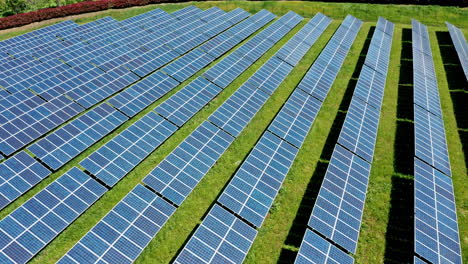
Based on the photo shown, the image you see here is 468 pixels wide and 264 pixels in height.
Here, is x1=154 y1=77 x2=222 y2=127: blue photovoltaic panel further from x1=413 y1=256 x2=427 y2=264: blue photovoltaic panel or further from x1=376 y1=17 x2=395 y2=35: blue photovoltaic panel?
x1=376 y1=17 x2=395 y2=35: blue photovoltaic panel

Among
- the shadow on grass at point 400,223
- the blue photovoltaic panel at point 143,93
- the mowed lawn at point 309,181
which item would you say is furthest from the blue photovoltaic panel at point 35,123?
the shadow on grass at point 400,223

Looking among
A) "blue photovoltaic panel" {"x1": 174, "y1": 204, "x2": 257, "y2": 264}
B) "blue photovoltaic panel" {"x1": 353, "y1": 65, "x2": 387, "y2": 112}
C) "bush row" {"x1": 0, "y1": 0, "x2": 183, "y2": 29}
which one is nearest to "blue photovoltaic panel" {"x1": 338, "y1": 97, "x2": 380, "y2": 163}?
"blue photovoltaic panel" {"x1": 353, "y1": 65, "x2": 387, "y2": 112}

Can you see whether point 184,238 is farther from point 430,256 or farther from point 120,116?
point 430,256

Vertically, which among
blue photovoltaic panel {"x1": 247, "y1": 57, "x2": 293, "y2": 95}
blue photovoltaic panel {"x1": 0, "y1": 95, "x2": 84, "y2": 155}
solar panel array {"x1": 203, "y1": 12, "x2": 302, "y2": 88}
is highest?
blue photovoltaic panel {"x1": 247, "y1": 57, "x2": 293, "y2": 95}

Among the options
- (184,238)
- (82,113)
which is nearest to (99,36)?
(82,113)

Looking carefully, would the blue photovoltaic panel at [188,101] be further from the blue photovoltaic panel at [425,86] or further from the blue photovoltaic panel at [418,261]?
the blue photovoltaic panel at [425,86]

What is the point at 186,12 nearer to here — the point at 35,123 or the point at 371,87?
the point at 371,87
